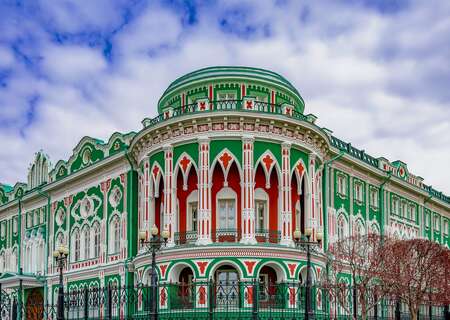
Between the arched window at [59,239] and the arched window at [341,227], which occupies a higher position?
the arched window at [341,227]

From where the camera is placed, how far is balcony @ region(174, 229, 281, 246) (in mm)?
32125

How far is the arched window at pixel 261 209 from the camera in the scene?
109 ft

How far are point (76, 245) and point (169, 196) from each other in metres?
12.0

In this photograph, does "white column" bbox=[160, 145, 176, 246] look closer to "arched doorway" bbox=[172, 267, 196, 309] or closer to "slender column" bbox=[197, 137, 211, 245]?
"slender column" bbox=[197, 137, 211, 245]

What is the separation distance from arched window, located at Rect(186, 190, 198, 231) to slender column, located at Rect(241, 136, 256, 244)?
289 centimetres

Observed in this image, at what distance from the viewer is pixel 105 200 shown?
1577 inches

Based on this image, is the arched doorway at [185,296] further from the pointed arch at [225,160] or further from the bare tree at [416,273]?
the bare tree at [416,273]

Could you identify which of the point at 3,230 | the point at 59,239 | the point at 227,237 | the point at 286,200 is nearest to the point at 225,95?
the point at 286,200

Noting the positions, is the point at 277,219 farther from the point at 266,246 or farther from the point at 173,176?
the point at 173,176

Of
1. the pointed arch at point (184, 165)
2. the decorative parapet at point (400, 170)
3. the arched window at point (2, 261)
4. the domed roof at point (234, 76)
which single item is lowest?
the arched window at point (2, 261)

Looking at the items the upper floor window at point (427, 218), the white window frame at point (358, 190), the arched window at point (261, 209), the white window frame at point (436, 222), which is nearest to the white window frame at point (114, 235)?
the arched window at point (261, 209)

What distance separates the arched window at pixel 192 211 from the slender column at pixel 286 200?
167 inches

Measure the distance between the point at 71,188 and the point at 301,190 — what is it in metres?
16.1

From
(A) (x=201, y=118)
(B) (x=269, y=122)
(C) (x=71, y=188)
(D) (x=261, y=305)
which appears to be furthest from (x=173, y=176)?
(C) (x=71, y=188)
